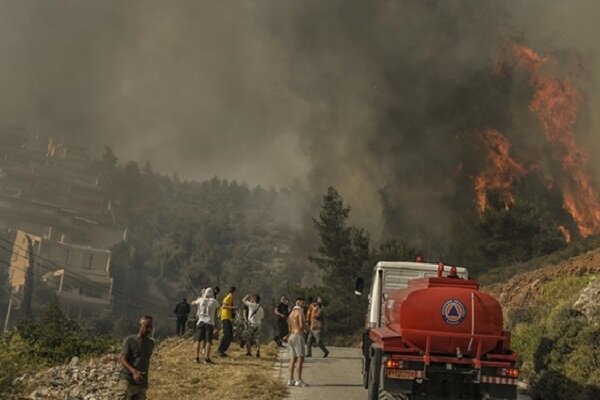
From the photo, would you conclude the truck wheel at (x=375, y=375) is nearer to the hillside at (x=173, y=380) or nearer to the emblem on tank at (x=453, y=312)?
the emblem on tank at (x=453, y=312)

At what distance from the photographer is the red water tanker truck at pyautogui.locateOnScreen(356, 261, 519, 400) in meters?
10.2

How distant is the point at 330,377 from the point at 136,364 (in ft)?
24.7

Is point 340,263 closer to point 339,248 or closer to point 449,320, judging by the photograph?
point 339,248

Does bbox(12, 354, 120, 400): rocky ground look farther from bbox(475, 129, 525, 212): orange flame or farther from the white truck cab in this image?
bbox(475, 129, 525, 212): orange flame

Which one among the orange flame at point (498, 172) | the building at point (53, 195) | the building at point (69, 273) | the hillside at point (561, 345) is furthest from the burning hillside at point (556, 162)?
the building at point (53, 195)

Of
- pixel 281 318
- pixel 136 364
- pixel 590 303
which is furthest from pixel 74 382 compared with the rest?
pixel 590 303

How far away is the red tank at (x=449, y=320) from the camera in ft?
34.1

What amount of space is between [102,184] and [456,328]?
17864cm

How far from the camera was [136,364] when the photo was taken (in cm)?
896

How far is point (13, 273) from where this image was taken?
379ft

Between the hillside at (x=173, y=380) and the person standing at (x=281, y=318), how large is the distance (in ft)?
10.5

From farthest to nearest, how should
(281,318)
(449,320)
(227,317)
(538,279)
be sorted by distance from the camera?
(538,279) → (281,318) → (227,317) → (449,320)

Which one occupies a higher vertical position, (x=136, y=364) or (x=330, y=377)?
A: (x=136, y=364)

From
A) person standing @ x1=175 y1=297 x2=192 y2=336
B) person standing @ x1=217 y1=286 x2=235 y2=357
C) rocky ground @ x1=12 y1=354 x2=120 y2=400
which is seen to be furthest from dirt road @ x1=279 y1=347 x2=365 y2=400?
person standing @ x1=175 y1=297 x2=192 y2=336
